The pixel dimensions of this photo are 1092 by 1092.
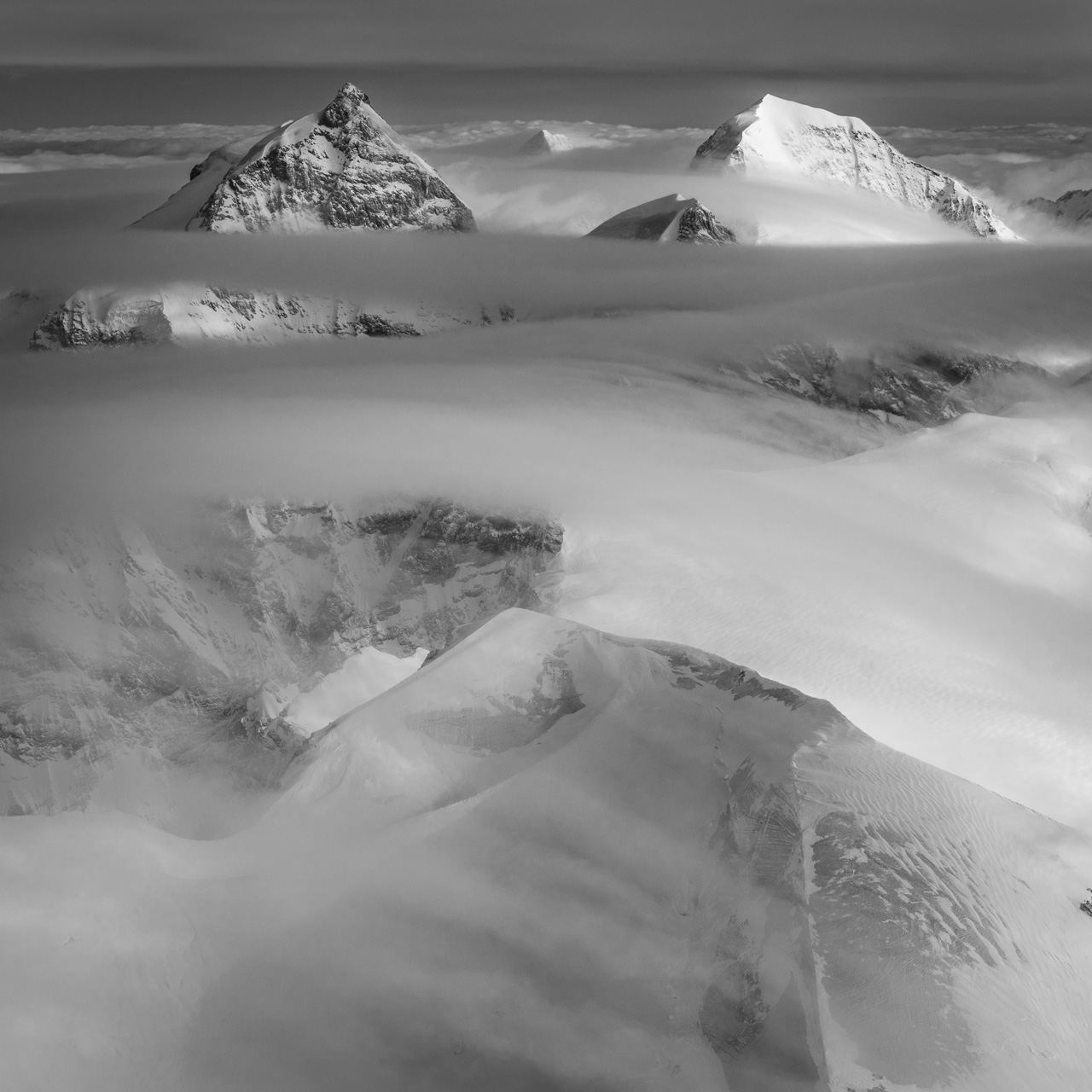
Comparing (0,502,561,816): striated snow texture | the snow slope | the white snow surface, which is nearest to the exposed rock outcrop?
(0,502,561,816): striated snow texture

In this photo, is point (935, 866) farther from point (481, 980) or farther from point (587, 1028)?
point (481, 980)

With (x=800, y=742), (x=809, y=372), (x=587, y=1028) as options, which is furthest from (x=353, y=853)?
(x=809, y=372)

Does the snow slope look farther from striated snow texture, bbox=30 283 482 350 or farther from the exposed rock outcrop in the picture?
striated snow texture, bbox=30 283 482 350

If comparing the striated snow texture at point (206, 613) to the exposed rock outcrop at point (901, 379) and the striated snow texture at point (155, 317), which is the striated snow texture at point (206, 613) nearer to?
the striated snow texture at point (155, 317)

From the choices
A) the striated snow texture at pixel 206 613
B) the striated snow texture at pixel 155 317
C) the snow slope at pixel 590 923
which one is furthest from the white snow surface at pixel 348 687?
the striated snow texture at pixel 155 317

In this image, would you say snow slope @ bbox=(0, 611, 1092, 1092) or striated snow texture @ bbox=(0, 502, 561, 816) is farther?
striated snow texture @ bbox=(0, 502, 561, 816)

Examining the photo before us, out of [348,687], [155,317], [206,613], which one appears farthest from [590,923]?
[155,317]

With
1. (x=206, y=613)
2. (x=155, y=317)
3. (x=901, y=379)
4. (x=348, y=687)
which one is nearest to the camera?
(x=348, y=687)

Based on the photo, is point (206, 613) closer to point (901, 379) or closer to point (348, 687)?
point (348, 687)
